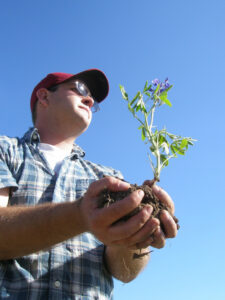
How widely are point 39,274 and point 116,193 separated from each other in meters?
0.79

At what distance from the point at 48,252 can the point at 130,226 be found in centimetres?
84

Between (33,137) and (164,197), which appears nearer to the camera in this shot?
(164,197)

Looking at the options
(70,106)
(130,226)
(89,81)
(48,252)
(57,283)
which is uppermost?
(89,81)

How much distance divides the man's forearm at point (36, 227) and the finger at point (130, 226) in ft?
0.81

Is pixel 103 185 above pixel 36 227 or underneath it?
above

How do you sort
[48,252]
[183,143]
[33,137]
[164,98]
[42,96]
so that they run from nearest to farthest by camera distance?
[48,252]
[183,143]
[164,98]
[33,137]
[42,96]

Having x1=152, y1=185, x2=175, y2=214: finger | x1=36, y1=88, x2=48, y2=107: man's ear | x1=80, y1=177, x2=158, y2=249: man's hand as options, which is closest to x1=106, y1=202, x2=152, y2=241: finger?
x1=80, y1=177, x2=158, y2=249: man's hand

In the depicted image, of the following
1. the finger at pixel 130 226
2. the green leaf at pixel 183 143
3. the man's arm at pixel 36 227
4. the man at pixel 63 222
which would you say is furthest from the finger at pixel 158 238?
the green leaf at pixel 183 143

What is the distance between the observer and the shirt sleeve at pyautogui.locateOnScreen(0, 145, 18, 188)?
2170 millimetres

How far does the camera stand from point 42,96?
3.68 meters

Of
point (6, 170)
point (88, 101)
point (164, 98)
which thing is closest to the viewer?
point (6, 170)

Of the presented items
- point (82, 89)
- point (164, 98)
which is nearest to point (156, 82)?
point (164, 98)

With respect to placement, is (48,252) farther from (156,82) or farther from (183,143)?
(156,82)

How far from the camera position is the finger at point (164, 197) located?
71.5 inches
